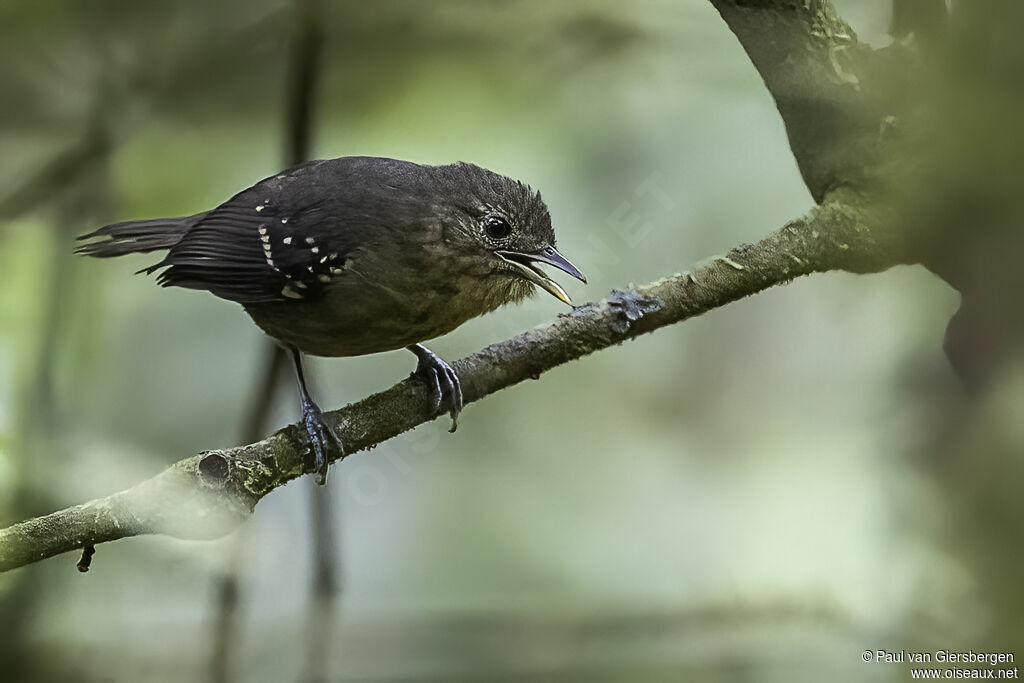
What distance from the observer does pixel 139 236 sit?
114cm

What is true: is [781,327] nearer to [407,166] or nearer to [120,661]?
[407,166]

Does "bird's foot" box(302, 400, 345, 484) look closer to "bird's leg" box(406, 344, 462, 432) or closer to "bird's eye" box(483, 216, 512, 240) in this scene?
"bird's leg" box(406, 344, 462, 432)

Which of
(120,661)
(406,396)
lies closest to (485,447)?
(406,396)

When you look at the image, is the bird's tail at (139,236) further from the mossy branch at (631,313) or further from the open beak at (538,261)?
the open beak at (538,261)

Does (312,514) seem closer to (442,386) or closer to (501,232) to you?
(442,386)

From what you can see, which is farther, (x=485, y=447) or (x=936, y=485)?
(x=485, y=447)

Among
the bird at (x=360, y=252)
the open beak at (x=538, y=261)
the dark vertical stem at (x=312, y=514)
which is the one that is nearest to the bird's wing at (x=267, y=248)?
the bird at (x=360, y=252)

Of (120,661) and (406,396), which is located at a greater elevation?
(406,396)

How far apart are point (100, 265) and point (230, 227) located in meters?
0.25

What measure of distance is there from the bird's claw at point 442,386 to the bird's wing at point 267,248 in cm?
17

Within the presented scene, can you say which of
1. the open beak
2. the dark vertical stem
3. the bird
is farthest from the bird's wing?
the open beak

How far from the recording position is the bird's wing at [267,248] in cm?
112

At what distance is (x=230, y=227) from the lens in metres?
1.14

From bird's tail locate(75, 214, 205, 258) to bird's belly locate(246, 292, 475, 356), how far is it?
0.43 ft
